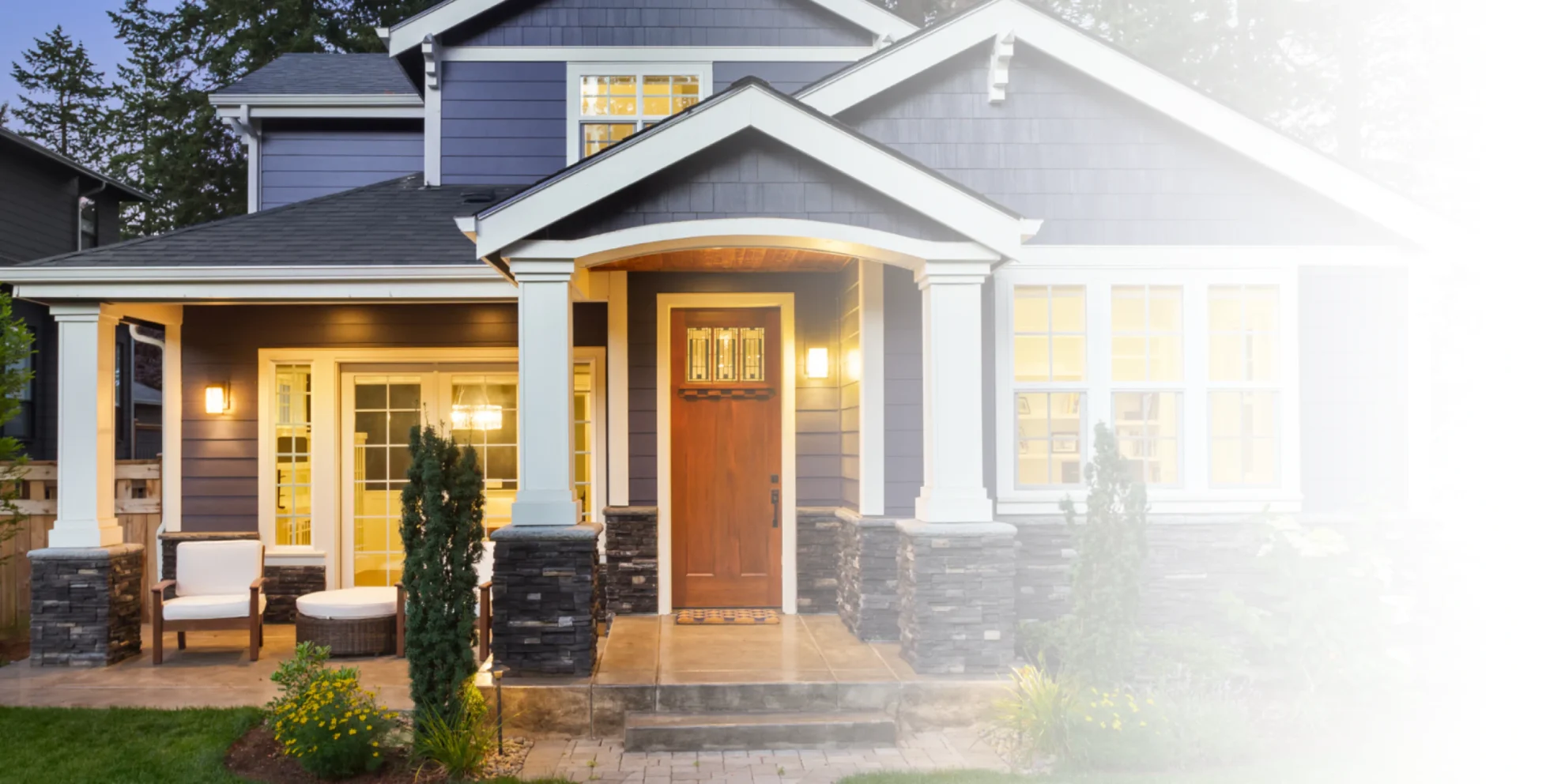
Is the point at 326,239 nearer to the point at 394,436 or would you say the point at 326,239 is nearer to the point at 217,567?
the point at 394,436

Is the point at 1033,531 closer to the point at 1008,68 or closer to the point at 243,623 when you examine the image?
the point at 1008,68

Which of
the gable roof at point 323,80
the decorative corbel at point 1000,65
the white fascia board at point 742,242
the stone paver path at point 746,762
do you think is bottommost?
the stone paver path at point 746,762

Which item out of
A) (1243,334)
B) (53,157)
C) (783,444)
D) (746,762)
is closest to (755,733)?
(746,762)

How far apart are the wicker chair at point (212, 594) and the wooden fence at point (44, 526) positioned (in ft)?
4.09

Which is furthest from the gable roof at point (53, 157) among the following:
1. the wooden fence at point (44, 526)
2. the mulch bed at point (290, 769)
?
the mulch bed at point (290, 769)

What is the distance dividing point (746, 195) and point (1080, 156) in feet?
8.80

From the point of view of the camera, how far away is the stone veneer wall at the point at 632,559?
25.3 ft

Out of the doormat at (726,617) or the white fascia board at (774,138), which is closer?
the white fascia board at (774,138)

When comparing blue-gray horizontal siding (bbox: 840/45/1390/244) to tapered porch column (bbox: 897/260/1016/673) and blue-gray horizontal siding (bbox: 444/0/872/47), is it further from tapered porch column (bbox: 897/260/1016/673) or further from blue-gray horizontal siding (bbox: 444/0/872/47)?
blue-gray horizontal siding (bbox: 444/0/872/47)

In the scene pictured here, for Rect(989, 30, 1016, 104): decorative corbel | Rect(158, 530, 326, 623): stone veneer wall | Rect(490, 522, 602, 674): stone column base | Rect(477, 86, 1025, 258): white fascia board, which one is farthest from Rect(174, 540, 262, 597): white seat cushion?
Rect(989, 30, 1016, 104): decorative corbel

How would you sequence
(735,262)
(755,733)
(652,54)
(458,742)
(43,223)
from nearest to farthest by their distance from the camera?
(458,742)
(755,733)
(735,262)
(652,54)
(43,223)

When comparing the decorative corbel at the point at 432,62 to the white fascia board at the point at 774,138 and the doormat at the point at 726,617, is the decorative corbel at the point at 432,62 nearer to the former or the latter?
the white fascia board at the point at 774,138

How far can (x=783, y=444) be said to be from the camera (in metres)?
7.77

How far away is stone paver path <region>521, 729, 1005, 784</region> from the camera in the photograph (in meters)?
4.89
